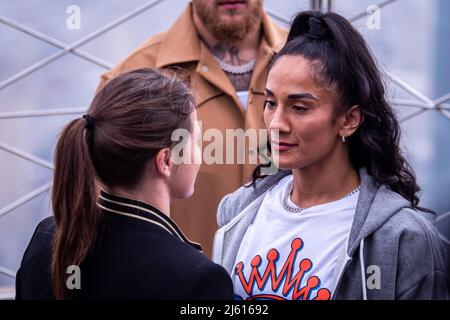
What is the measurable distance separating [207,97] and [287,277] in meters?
0.79

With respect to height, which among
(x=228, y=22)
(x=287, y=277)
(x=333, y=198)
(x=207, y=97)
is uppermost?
(x=228, y=22)

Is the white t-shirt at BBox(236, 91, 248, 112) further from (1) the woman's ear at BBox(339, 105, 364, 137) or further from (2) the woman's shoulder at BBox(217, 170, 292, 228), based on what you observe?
(1) the woman's ear at BBox(339, 105, 364, 137)

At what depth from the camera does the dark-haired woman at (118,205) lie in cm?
98

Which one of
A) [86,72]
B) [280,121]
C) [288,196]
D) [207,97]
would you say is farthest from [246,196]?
[86,72]

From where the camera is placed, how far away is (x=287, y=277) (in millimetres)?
1118

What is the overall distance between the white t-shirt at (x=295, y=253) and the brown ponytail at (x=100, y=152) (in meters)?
0.24

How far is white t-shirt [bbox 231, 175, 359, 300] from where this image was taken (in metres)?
1.10

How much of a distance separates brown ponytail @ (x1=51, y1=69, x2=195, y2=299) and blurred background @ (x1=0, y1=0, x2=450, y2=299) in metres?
1.19

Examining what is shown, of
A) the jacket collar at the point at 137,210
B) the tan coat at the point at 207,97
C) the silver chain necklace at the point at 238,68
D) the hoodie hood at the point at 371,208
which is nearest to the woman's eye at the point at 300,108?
the hoodie hood at the point at 371,208

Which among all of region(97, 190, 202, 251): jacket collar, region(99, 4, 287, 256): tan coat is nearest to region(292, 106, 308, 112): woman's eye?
region(97, 190, 202, 251): jacket collar

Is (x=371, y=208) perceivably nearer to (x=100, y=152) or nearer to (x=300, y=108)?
(x=300, y=108)

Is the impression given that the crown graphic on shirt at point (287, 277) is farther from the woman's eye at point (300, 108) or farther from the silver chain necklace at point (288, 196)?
the woman's eye at point (300, 108)
